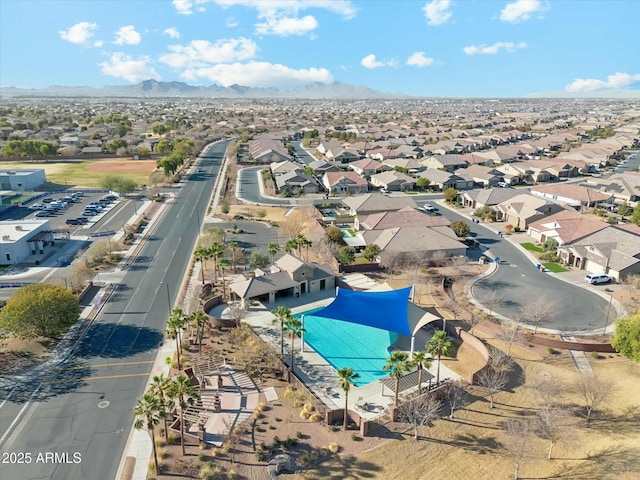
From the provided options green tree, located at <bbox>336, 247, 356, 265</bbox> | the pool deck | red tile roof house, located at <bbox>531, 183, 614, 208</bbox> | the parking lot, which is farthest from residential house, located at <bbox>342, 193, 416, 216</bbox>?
the parking lot

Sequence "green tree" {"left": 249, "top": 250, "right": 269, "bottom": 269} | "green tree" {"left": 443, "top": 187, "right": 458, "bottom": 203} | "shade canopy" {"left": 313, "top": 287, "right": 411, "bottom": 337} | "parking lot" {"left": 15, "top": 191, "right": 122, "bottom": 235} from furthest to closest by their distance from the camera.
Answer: "green tree" {"left": 443, "top": 187, "right": 458, "bottom": 203} < "parking lot" {"left": 15, "top": 191, "right": 122, "bottom": 235} < "green tree" {"left": 249, "top": 250, "right": 269, "bottom": 269} < "shade canopy" {"left": 313, "top": 287, "right": 411, "bottom": 337}

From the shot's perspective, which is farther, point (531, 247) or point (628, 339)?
point (531, 247)

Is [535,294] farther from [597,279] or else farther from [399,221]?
[399,221]

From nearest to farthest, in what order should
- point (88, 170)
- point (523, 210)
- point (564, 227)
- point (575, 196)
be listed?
1. point (564, 227)
2. point (523, 210)
3. point (575, 196)
4. point (88, 170)

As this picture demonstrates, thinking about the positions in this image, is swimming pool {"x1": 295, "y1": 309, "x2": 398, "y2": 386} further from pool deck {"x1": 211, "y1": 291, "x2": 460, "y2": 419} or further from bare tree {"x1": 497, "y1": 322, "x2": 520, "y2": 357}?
bare tree {"x1": 497, "y1": 322, "x2": 520, "y2": 357}

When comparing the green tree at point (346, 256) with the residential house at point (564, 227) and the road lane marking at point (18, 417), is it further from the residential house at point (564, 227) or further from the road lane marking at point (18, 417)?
the road lane marking at point (18, 417)

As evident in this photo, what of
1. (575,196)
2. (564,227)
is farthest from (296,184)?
(575,196)
